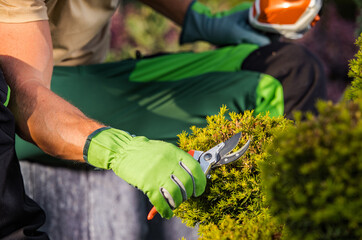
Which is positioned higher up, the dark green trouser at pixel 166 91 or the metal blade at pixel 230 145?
the metal blade at pixel 230 145

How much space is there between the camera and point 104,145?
1.32m

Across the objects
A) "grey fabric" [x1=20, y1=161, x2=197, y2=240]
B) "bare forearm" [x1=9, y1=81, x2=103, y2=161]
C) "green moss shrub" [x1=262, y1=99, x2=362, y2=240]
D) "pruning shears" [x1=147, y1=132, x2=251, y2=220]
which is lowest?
"grey fabric" [x1=20, y1=161, x2=197, y2=240]

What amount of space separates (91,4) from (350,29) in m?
2.74

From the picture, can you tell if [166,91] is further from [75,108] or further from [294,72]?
[75,108]

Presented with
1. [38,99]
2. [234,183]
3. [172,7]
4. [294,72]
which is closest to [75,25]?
[38,99]

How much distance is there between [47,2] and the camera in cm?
188

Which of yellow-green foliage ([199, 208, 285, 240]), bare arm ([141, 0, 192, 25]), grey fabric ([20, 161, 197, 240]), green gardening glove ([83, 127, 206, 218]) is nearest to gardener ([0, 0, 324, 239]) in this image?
green gardening glove ([83, 127, 206, 218])

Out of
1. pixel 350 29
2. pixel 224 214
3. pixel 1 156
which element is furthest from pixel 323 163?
pixel 350 29

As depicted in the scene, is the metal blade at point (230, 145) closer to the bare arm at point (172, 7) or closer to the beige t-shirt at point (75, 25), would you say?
the beige t-shirt at point (75, 25)

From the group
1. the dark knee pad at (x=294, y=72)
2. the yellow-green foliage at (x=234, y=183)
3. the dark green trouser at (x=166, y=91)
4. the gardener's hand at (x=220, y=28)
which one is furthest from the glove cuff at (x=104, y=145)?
the gardener's hand at (x=220, y=28)

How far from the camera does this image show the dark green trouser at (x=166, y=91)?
208 centimetres

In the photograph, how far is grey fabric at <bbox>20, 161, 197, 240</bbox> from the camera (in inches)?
69.1

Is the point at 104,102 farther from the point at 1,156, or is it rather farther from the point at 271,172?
the point at 271,172

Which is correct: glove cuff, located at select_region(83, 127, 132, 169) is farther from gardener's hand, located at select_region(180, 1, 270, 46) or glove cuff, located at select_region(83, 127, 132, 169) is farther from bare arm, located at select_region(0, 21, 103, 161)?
gardener's hand, located at select_region(180, 1, 270, 46)
